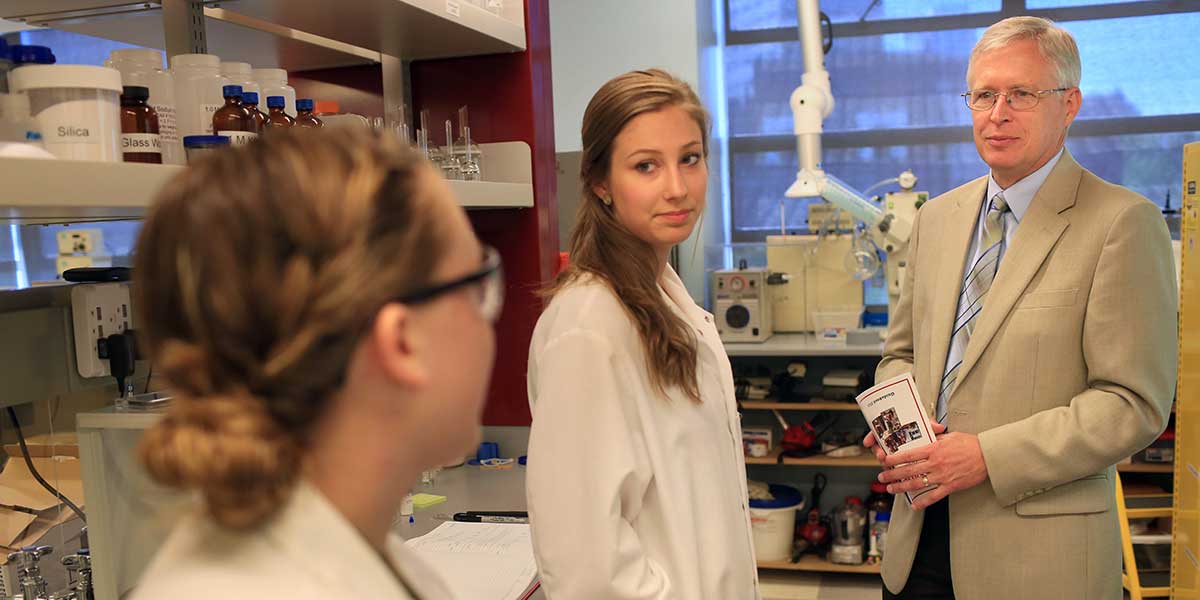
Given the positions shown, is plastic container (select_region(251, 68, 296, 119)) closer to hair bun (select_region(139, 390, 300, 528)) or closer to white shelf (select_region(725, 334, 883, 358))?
hair bun (select_region(139, 390, 300, 528))

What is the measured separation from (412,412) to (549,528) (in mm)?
642

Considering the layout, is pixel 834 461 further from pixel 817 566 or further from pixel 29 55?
pixel 29 55

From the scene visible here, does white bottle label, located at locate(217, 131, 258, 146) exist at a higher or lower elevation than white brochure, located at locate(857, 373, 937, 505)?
higher

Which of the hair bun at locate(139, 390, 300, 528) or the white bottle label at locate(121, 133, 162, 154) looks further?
the white bottle label at locate(121, 133, 162, 154)

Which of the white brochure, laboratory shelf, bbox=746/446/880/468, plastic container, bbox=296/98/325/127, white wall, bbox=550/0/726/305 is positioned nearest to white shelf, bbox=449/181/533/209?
plastic container, bbox=296/98/325/127

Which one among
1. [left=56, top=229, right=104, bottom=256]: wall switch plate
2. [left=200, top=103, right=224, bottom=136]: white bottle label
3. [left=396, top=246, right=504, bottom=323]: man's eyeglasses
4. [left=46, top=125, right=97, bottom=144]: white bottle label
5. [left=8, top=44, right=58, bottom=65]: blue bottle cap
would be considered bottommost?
[left=396, top=246, right=504, bottom=323]: man's eyeglasses

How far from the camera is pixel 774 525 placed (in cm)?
379

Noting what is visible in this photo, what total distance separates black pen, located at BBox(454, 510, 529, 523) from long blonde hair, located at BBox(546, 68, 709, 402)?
2.42ft

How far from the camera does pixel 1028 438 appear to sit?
1689mm

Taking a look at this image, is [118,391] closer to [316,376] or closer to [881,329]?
[316,376]

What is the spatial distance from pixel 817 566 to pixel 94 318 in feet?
9.88

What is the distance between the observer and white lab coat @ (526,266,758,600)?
1.19 m

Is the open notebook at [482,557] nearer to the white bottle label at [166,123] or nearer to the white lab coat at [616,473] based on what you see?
the white lab coat at [616,473]

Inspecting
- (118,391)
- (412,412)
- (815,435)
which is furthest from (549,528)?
(815,435)
